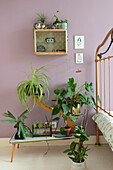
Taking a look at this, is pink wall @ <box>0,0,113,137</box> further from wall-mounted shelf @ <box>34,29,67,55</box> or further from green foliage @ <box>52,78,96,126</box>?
green foliage @ <box>52,78,96,126</box>

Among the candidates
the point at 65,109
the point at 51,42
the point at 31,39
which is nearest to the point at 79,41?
the point at 51,42

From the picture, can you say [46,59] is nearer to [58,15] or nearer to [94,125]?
[58,15]

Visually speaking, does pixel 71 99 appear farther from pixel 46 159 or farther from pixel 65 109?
pixel 46 159

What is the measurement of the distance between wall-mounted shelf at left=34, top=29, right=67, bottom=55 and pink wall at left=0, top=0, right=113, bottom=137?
0.10 meters

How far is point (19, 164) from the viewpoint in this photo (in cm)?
214

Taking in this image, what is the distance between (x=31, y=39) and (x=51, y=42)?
287 millimetres

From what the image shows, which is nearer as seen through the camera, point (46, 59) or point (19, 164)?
point (19, 164)

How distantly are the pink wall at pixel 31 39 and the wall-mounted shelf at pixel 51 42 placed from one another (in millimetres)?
97

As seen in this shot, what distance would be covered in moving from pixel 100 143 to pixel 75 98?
84cm

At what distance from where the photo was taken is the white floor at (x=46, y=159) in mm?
2062

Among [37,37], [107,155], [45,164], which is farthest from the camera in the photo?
[37,37]

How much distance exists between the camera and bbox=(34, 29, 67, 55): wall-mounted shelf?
253cm

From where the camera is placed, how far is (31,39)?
2.59 metres

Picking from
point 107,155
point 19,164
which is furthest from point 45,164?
point 107,155
